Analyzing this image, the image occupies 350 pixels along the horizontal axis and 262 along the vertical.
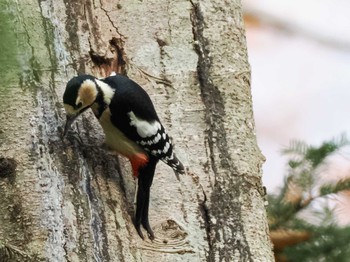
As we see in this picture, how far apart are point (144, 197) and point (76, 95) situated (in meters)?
0.33

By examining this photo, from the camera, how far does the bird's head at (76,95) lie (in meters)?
2.23

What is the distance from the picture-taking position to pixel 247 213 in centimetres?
238

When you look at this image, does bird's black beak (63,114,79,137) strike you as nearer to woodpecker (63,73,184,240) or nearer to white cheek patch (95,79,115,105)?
woodpecker (63,73,184,240)

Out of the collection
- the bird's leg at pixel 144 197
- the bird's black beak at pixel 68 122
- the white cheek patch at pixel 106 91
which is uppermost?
the white cheek patch at pixel 106 91

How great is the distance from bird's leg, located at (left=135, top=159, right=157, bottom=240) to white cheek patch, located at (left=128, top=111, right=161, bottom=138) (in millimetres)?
87

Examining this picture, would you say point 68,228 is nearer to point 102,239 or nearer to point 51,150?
point 102,239

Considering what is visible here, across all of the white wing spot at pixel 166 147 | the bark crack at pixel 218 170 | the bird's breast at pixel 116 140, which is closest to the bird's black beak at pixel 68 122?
the bird's breast at pixel 116 140

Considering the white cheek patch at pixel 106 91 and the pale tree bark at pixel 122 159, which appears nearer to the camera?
the pale tree bark at pixel 122 159

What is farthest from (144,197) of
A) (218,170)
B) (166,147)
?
(218,170)

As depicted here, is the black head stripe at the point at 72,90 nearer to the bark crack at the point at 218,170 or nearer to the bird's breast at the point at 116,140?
the bird's breast at the point at 116,140

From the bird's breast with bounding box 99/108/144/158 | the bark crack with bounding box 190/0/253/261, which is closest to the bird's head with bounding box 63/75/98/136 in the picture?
the bird's breast with bounding box 99/108/144/158

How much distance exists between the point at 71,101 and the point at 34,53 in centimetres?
17

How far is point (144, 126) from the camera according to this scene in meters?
2.38

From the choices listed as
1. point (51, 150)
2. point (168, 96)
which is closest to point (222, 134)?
point (168, 96)
